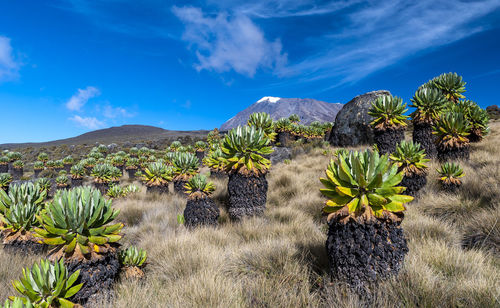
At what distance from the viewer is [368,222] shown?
238 centimetres

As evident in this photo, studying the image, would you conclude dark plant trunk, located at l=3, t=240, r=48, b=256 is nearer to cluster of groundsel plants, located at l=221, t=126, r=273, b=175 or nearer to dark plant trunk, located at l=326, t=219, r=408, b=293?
cluster of groundsel plants, located at l=221, t=126, r=273, b=175

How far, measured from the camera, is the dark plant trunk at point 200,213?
559 cm

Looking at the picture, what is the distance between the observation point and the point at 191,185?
19.2 ft

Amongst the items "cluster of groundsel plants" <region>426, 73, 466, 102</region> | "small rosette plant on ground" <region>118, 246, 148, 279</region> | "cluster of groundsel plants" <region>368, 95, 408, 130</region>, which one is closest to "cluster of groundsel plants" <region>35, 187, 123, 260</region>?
"small rosette plant on ground" <region>118, 246, 148, 279</region>

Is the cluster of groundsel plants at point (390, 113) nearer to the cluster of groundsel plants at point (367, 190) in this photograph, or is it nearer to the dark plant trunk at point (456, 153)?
the dark plant trunk at point (456, 153)

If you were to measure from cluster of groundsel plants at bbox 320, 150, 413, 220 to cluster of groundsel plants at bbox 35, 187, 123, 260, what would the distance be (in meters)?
2.60

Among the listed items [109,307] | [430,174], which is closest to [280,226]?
[109,307]

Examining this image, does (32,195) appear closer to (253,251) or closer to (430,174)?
(253,251)

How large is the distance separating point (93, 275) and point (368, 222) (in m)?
2.98

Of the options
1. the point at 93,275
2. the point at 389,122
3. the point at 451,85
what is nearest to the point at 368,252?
the point at 93,275

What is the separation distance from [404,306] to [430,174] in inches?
245

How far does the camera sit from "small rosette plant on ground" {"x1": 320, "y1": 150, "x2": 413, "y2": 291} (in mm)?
2402

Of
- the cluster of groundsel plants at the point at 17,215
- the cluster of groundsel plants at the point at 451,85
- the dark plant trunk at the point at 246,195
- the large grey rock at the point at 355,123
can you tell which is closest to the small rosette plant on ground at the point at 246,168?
the dark plant trunk at the point at 246,195

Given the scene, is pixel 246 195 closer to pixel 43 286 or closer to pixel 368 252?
pixel 368 252
